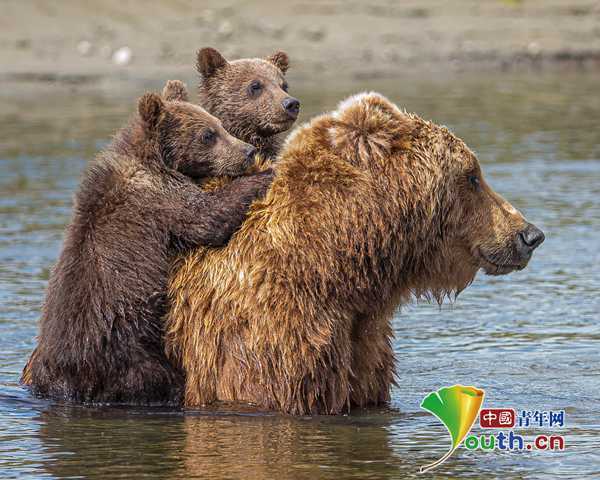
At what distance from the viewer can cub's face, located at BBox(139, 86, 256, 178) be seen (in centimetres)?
682

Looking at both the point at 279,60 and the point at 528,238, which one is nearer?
the point at 528,238

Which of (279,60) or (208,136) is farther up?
(279,60)

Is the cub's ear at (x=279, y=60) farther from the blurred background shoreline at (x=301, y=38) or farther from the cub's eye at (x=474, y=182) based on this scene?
the blurred background shoreline at (x=301, y=38)

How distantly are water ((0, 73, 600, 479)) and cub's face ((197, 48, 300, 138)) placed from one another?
5.13 ft

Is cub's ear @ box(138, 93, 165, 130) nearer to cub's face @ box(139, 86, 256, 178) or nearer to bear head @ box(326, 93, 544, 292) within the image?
cub's face @ box(139, 86, 256, 178)

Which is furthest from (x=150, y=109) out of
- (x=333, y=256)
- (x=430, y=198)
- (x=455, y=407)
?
(x=455, y=407)

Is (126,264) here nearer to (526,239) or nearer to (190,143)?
(190,143)

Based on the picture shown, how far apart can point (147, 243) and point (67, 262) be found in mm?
427

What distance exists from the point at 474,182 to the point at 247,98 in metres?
2.18

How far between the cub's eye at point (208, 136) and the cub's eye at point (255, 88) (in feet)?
4.11

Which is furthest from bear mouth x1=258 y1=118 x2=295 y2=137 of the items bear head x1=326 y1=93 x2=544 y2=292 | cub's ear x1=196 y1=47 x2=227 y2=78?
bear head x1=326 y1=93 x2=544 y2=292

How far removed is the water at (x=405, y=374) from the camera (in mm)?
6078

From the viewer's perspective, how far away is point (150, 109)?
680 centimetres

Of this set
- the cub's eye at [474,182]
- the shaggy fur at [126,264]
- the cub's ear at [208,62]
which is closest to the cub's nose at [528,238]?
the cub's eye at [474,182]
